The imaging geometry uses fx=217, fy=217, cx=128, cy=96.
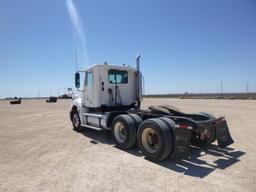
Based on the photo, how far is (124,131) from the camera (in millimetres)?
6988

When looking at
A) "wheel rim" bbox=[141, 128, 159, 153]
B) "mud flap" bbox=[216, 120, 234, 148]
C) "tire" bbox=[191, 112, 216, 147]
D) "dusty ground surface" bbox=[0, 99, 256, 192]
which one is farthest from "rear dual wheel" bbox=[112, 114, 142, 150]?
"mud flap" bbox=[216, 120, 234, 148]

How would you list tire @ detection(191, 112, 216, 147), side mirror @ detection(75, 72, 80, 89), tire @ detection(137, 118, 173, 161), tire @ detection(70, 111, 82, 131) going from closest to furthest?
tire @ detection(137, 118, 173, 161), tire @ detection(191, 112, 216, 147), side mirror @ detection(75, 72, 80, 89), tire @ detection(70, 111, 82, 131)

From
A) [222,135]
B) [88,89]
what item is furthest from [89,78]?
[222,135]

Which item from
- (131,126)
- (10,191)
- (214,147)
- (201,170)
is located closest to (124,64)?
(131,126)

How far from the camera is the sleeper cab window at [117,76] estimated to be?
28.6 ft

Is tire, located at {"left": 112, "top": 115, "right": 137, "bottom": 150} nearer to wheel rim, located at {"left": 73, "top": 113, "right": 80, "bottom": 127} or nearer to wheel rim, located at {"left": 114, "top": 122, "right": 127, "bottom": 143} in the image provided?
wheel rim, located at {"left": 114, "top": 122, "right": 127, "bottom": 143}

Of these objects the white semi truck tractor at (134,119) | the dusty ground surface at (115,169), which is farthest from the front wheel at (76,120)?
the dusty ground surface at (115,169)

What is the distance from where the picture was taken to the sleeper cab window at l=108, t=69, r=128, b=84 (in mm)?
8711

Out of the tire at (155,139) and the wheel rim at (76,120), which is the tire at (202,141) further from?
the wheel rim at (76,120)

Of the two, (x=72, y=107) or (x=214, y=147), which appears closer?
(x=214, y=147)

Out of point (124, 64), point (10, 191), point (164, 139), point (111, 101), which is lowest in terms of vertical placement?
point (10, 191)

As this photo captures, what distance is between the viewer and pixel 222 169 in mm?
4805

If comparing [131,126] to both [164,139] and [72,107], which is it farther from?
[72,107]

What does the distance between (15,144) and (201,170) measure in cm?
626
